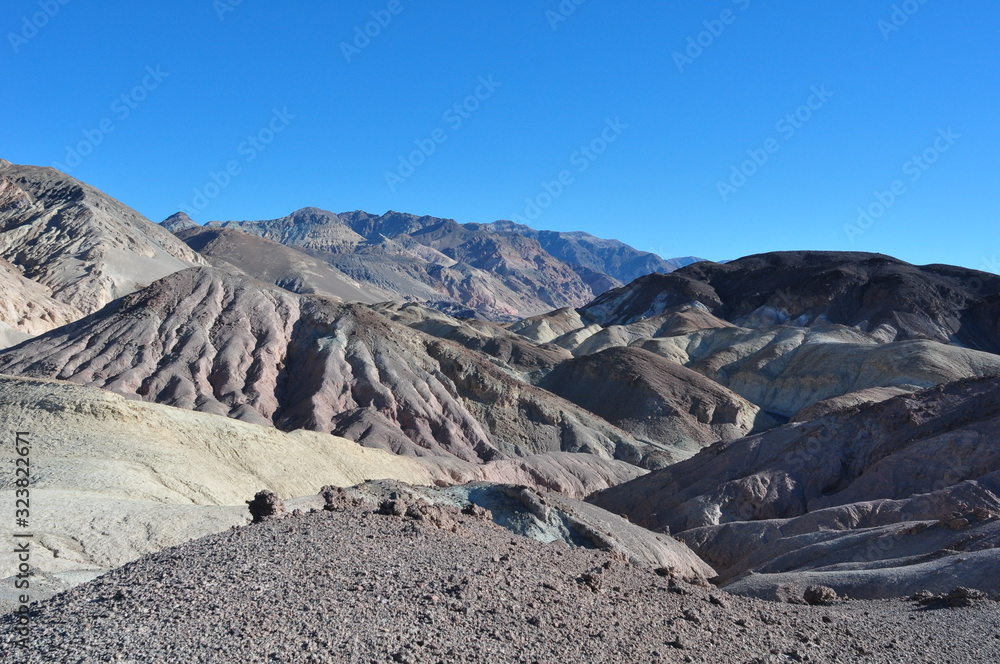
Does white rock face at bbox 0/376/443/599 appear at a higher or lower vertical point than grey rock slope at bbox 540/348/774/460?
lower

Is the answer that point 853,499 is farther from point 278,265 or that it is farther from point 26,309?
point 278,265

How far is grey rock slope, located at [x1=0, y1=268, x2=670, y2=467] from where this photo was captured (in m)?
53.0

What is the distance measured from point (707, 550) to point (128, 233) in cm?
10617

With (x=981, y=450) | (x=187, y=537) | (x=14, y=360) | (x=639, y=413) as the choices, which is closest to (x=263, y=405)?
(x=14, y=360)

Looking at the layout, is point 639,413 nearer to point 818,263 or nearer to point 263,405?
point 263,405

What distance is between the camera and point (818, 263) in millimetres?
136500

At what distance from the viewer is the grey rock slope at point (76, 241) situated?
9481 centimetres

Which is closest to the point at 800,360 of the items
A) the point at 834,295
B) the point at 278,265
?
the point at 834,295

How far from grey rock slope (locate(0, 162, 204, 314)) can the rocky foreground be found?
3468 inches

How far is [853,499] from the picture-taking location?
35.2 meters

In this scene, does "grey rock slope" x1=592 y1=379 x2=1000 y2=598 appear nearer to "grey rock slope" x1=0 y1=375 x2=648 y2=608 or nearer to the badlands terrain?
the badlands terrain

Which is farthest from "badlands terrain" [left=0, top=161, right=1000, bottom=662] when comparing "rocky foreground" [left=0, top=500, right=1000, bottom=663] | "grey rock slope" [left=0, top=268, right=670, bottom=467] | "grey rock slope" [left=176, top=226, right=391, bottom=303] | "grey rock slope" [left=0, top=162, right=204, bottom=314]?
"grey rock slope" [left=176, top=226, right=391, bottom=303]

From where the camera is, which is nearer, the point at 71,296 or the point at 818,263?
the point at 71,296

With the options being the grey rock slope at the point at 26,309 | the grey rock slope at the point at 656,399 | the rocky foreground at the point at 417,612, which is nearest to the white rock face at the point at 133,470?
the rocky foreground at the point at 417,612
